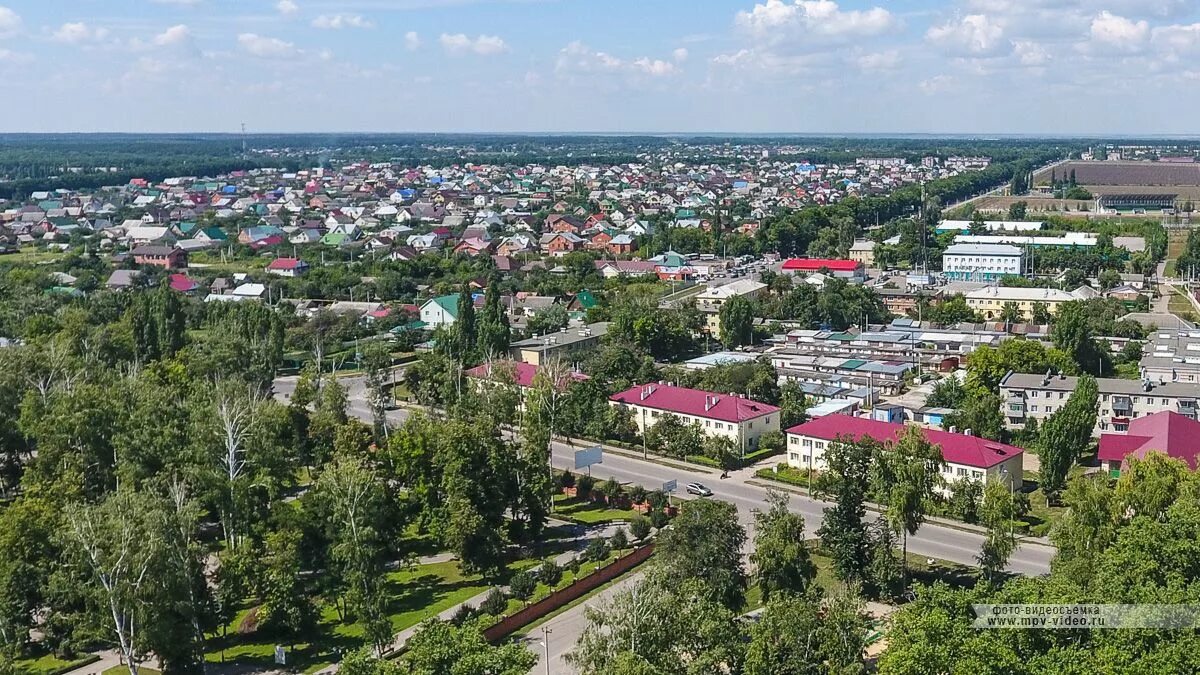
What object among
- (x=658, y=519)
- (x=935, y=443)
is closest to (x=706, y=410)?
(x=658, y=519)

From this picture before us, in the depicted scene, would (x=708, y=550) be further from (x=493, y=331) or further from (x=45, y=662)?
(x=493, y=331)

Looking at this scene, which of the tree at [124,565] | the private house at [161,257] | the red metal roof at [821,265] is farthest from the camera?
the private house at [161,257]

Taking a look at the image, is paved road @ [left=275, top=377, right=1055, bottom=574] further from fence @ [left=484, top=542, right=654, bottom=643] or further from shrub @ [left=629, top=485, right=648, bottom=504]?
fence @ [left=484, top=542, right=654, bottom=643]

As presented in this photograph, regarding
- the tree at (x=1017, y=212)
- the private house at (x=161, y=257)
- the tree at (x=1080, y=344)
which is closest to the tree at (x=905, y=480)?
the tree at (x=1080, y=344)

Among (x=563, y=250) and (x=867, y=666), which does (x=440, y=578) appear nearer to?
(x=867, y=666)

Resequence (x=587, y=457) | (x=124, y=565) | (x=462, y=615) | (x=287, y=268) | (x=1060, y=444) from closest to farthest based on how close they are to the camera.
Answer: (x=124, y=565) → (x=462, y=615) → (x=1060, y=444) → (x=587, y=457) → (x=287, y=268)

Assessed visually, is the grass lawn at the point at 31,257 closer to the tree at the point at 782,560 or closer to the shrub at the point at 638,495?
the shrub at the point at 638,495

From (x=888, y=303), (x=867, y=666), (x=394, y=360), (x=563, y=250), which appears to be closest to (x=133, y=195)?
(x=563, y=250)
